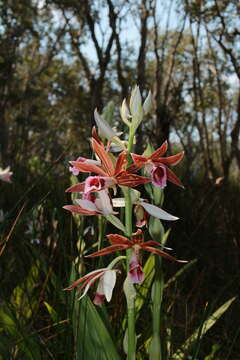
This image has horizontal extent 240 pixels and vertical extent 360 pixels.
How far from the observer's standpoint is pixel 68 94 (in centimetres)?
1719

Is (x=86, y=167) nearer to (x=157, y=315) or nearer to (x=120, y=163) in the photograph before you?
A: (x=120, y=163)

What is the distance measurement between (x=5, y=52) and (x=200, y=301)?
824cm

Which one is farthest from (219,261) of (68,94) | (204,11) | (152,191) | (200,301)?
(68,94)

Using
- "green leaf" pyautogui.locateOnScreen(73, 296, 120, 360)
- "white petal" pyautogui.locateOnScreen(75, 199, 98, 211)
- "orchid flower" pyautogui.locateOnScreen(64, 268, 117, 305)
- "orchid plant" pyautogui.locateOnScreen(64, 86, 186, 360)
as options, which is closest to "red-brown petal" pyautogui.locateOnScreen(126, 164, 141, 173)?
"orchid plant" pyautogui.locateOnScreen(64, 86, 186, 360)

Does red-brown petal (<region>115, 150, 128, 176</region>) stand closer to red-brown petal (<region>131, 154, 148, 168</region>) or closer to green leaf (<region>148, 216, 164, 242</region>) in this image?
red-brown petal (<region>131, 154, 148, 168</region>)

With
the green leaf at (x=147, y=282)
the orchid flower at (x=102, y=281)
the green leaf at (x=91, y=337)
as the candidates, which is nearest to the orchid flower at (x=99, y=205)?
the orchid flower at (x=102, y=281)

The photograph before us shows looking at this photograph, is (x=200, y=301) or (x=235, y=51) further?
(x=235, y=51)

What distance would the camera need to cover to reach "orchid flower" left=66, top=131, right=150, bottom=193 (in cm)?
91

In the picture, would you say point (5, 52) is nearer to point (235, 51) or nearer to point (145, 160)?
point (235, 51)

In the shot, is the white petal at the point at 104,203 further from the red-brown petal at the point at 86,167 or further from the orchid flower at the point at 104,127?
the orchid flower at the point at 104,127

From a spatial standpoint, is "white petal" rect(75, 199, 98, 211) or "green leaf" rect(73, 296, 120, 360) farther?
"green leaf" rect(73, 296, 120, 360)

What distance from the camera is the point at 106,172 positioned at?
96cm

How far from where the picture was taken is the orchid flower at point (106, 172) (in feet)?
2.99

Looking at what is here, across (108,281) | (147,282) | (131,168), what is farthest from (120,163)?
(147,282)
